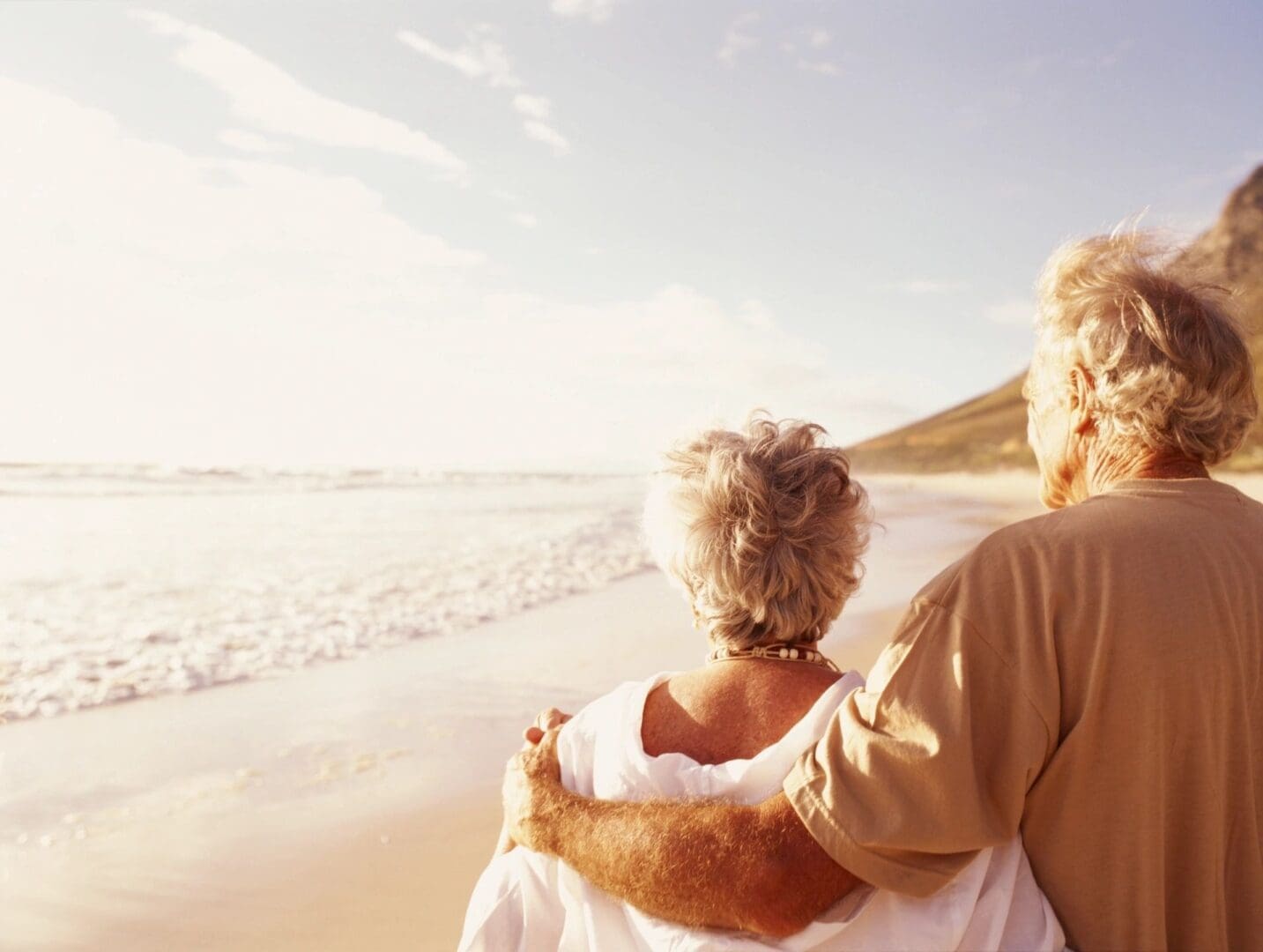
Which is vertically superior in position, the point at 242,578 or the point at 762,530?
the point at 762,530

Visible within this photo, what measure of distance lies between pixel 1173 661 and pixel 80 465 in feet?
83.2

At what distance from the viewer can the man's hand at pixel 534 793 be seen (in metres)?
1.95

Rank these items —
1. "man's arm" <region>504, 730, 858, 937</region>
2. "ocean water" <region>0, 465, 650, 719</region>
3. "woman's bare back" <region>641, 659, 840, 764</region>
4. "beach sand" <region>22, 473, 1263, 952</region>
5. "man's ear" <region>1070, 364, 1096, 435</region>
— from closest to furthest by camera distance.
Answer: "man's arm" <region>504, 730, 858, 937</region> < "man's ear" <region>1070, 364, 1096, 435</region> < "woman's bare back" <region>641, 659, 840, 764</region> < "beach sand" <region>22, 473, 1263, 952</region> < "ocean water" <region>0, 465, 650, 719</region>

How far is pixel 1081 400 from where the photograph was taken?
5.83 ft

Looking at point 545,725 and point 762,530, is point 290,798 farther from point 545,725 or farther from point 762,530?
point 762,530

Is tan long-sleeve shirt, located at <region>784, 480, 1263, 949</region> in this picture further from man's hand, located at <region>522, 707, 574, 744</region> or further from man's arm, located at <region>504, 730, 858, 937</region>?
man's hand, located at <region>522, 707, 574, 744</region>

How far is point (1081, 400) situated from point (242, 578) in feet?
25.6

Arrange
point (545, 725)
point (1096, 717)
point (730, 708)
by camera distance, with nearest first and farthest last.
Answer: point (1096, 717) < point (730, 708) < point (545, 725)

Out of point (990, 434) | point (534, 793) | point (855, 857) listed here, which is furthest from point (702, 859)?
point (990, 434)

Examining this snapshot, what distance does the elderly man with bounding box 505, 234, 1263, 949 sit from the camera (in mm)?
1530

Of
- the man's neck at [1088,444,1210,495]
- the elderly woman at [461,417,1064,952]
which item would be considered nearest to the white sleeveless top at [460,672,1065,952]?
the elderly woman at [461,417,1064,952]

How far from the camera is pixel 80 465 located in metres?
23.2

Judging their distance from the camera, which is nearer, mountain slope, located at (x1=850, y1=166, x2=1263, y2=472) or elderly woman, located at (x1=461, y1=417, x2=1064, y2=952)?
elderly woman, located at (x1=461, y1=417, x2=1064, y2=952)

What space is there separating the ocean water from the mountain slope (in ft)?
59.0
